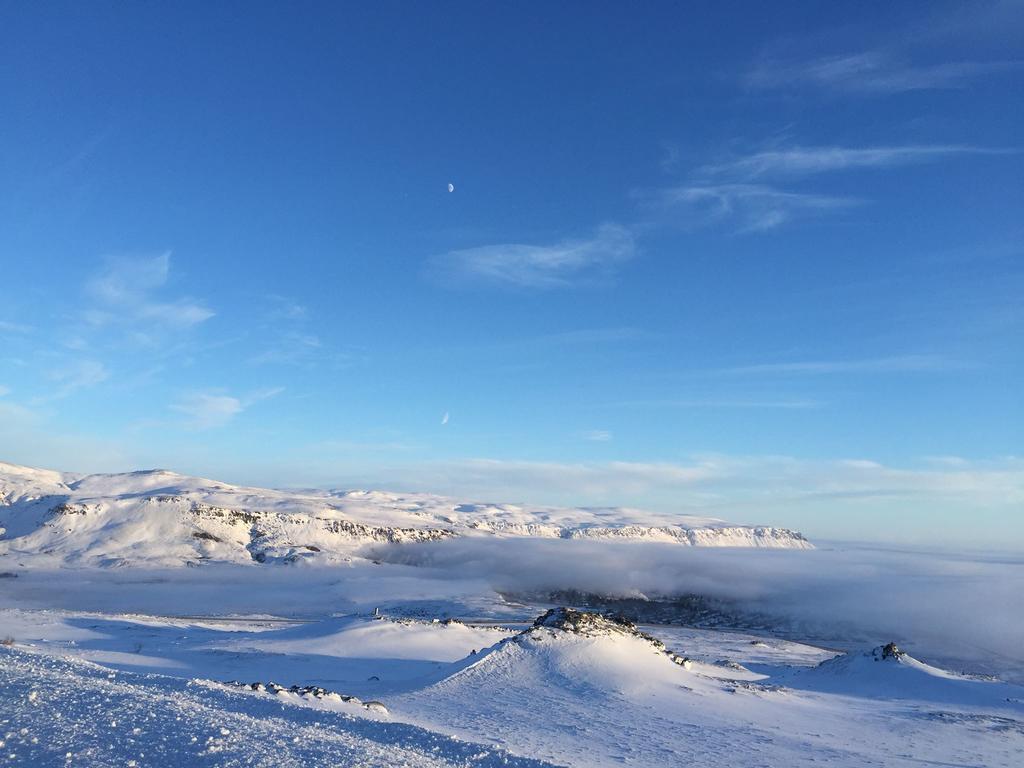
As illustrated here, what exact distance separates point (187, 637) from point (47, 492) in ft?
379

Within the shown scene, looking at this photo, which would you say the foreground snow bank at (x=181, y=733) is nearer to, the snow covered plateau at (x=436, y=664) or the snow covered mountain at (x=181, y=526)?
the snow covered plateau at (x=436, y=664)

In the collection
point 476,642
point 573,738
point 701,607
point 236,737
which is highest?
point 236,737

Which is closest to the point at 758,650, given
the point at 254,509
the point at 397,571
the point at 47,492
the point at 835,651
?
the point at 835,651

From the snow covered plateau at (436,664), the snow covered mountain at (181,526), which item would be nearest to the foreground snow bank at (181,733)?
the snow covered plateau at (436,664)

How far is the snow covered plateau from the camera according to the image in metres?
10.7

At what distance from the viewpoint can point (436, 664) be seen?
29.6 meters

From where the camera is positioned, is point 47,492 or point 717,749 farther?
point 47,492

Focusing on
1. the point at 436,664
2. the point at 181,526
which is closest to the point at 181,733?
the point at 436,664

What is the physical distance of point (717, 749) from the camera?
16.2m

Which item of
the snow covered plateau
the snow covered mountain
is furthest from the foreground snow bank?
the snow covered mountain

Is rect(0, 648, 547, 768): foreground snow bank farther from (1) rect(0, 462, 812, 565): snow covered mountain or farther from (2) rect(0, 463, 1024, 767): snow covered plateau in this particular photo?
(1) rect(0, 462, 812, 565): snow covered mountain

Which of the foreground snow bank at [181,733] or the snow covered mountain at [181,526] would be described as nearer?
the foreground snow bank at [181,733]

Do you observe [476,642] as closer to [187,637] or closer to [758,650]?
[187,637]

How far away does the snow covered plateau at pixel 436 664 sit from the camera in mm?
10703
